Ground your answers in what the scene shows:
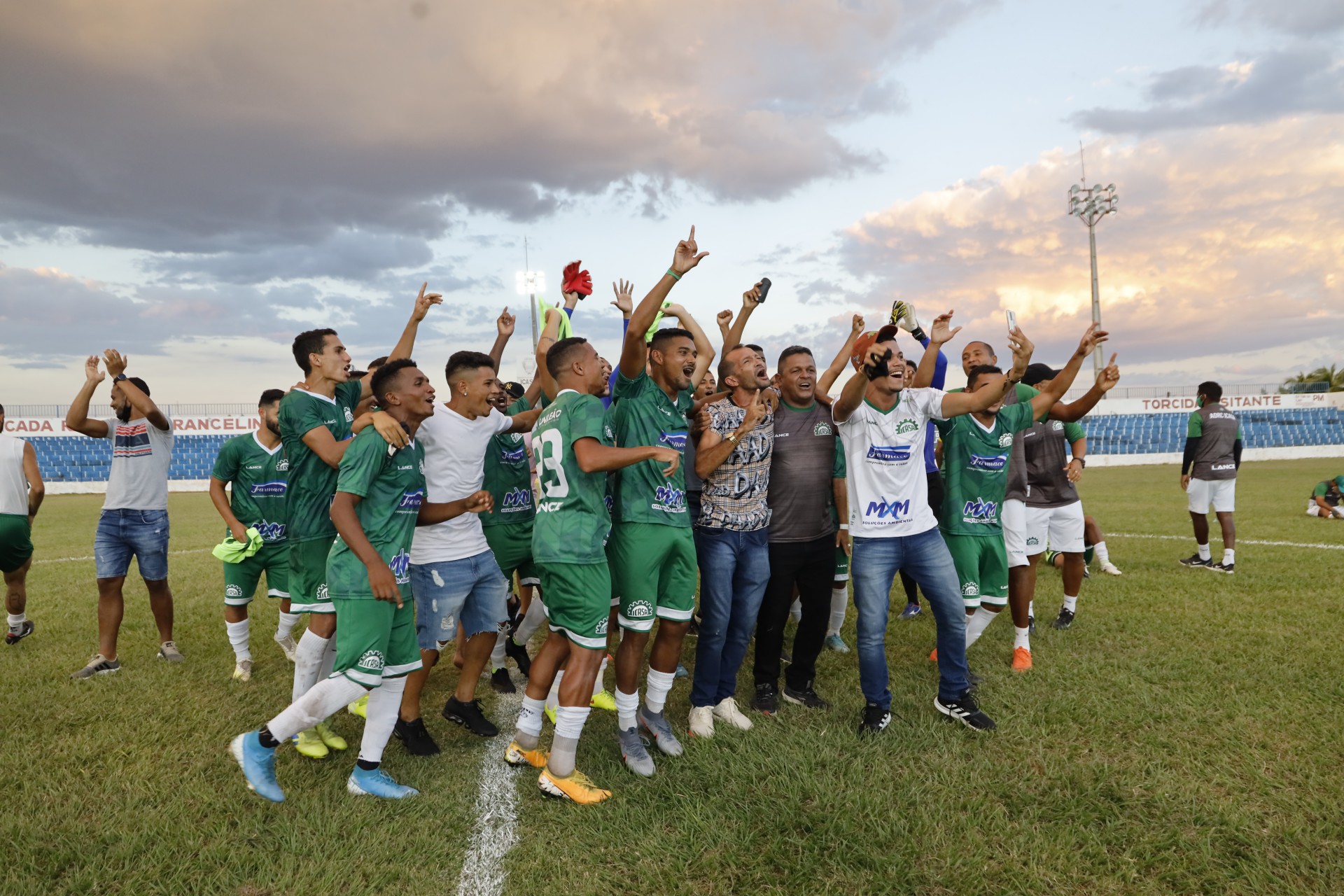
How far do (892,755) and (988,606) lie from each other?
1.77 metres

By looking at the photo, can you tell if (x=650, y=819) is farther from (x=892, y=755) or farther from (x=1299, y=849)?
(x=1299, y=849)

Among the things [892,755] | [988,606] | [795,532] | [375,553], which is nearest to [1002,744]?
[892,755]

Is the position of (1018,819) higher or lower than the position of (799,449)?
lower

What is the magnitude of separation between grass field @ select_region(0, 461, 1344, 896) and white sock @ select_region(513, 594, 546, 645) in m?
0.70

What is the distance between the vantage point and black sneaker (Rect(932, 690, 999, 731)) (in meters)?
4.60

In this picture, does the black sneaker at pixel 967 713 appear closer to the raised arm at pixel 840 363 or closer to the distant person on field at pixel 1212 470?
A: the raised arm at pixel 840 363

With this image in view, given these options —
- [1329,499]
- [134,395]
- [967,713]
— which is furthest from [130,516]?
[1329,499]

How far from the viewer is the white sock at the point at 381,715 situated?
13.2ft

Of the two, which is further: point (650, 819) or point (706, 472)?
point (706, 472)

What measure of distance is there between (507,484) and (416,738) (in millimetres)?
1823

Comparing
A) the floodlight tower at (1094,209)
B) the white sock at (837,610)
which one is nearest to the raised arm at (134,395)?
the white sock at (837,610)

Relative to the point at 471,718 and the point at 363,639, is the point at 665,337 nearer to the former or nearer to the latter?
the point at 363,639

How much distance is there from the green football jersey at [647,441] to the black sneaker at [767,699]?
1.49 meters

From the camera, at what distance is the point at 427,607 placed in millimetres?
4582
